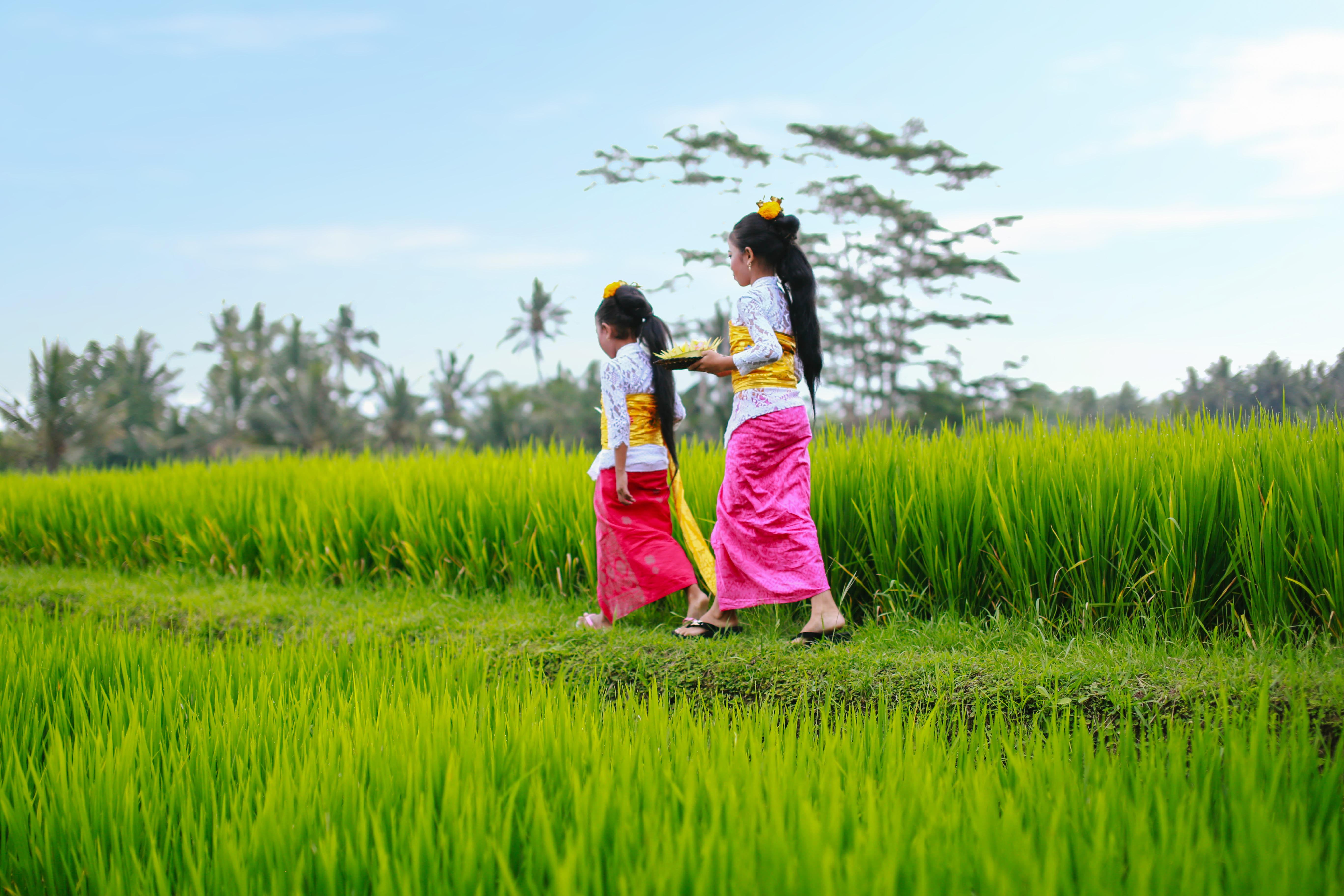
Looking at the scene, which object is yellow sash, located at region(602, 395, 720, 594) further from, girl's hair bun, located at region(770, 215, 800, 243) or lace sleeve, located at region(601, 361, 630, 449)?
girl's hair bun, located at region(770, 215, 800, 243)

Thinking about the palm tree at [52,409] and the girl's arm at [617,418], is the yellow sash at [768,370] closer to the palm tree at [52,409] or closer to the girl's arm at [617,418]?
the girl's arm at [617,418]

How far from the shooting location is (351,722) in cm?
229

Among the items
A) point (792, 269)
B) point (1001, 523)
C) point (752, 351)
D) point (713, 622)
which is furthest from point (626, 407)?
point (1001, 523)

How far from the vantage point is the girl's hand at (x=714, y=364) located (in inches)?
136

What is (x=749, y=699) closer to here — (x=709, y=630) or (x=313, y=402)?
(x=709, y=630)

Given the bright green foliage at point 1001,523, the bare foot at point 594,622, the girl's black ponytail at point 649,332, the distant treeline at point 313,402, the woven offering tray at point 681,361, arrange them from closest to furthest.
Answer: the bright green foliage at point 1001,523 < the woven offering tray at point 681,361 < the girl's black ponytail at point 649,332 < the bare foot at point 594,622 < the distant treeline at point 313,402

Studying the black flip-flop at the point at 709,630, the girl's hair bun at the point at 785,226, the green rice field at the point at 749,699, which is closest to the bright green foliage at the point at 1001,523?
the green rice field at the point at 749,699

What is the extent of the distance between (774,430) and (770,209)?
92 centimetres

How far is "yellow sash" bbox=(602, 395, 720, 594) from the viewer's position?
3871mm

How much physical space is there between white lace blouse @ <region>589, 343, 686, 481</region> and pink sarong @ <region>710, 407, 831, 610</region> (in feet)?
1.18

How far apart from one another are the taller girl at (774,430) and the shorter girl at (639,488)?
1.25 feet

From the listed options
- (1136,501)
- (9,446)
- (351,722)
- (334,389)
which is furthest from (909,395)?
(9,446)

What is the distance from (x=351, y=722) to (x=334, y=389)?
1147 inches

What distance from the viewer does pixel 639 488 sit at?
394cm
